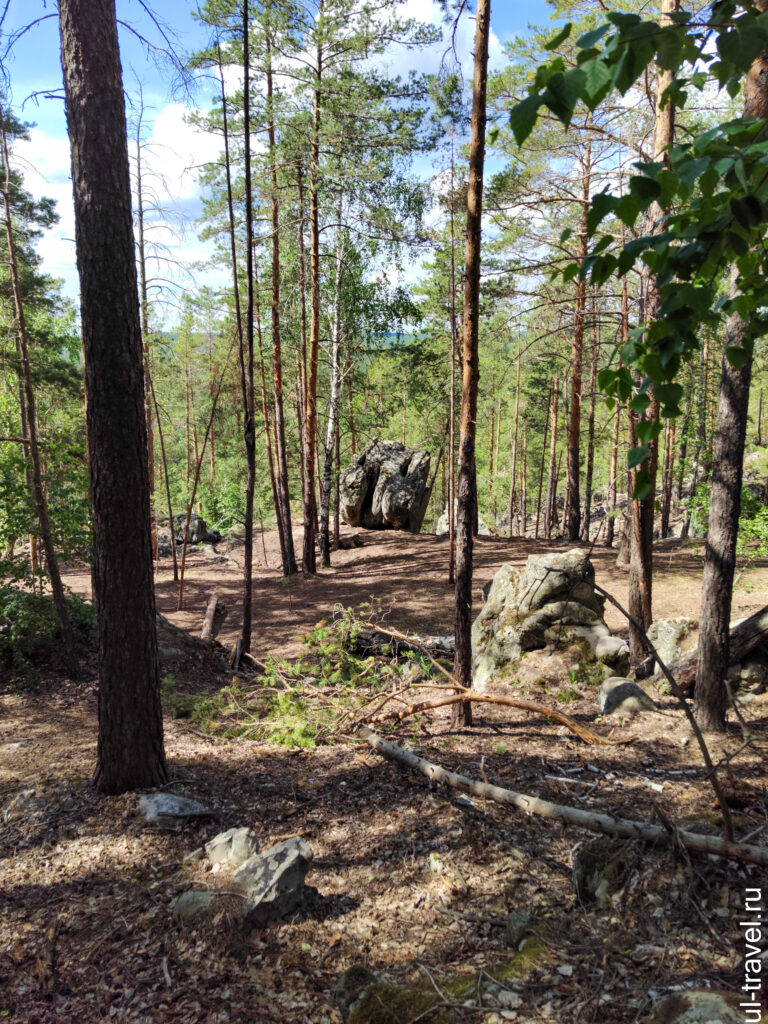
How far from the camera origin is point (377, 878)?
142 inches

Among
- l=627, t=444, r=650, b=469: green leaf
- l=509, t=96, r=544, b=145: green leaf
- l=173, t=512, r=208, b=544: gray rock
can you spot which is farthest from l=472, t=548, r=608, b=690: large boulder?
l=173, t=512, r=208, b=544: gray rock

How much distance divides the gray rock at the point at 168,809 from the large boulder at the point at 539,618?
428 cm

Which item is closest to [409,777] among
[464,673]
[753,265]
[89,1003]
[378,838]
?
[378,838]

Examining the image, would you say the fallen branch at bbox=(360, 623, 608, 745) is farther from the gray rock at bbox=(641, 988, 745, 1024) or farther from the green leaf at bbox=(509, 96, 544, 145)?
the green leaf at bbox=(509, 96, 544, 145)

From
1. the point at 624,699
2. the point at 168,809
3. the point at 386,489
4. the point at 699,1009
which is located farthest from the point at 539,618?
the point at 386,489

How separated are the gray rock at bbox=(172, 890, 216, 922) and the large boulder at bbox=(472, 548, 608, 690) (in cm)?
490

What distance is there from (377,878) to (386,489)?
19246 mm

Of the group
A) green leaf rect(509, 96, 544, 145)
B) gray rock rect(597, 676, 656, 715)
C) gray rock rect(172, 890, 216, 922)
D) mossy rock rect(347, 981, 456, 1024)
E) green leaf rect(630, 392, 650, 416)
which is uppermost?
green leaf rect(509, 96, 544, 145)

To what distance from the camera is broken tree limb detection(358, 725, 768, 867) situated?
287 cm

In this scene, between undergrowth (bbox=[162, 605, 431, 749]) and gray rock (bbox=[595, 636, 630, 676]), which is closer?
undergrowth (bbox=[162, 605, 431, 749])

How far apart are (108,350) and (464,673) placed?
443 centimetres

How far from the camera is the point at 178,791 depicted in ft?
14.6

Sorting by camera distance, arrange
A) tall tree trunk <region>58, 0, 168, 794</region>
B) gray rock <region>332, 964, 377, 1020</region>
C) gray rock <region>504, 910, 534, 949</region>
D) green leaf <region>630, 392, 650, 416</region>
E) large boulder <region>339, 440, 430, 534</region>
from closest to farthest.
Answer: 1. green leaf <region>630, 392, 650, 416</region>
2. gray rock <region>332, 964, 377, 1020</region>
3. gray rock <region>504, 910, 534, 949</region>
4. tall tree trunk <region>58, 0, 168, 794</region>
5. large boulder <region>339, 440, 430, 534</region>

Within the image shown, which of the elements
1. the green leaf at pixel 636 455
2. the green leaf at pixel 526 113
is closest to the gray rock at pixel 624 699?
the green leaf at pixel 636 455
